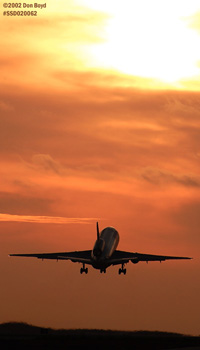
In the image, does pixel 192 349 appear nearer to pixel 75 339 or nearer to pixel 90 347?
pixel 90 347

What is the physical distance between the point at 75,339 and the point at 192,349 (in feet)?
107

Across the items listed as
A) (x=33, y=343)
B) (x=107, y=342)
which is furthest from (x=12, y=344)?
(x=107, y=342)

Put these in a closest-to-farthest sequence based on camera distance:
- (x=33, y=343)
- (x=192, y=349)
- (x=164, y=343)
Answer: (x=192, y=349)
(x=33, y=343)
(x=164, y=343)

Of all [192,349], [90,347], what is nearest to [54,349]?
[90,347]

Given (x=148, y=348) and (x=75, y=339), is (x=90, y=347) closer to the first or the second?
(x=148, y=348)

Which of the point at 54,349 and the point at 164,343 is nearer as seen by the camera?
the point at 54,349

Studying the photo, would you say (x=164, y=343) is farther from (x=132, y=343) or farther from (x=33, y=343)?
(x=33, y=343)

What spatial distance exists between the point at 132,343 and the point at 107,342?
14.2 feet

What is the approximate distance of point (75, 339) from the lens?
182 metres

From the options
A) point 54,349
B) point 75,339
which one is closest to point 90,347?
point 54,349

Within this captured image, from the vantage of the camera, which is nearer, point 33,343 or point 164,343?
point 33,343

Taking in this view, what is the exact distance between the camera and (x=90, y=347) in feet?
530

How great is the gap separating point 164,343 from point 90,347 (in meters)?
21.9

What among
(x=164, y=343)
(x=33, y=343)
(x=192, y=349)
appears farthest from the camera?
(x=164, y=343)
